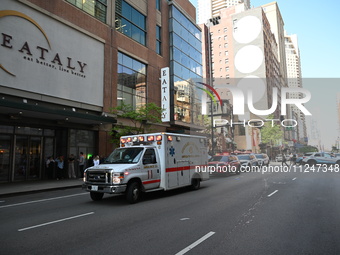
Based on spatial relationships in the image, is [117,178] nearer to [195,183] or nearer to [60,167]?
[195,183]

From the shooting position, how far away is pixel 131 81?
2581 cm

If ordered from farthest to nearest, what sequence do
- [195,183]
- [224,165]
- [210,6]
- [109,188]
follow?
[210,6] < [224,165] < [195,183] < [109,188]

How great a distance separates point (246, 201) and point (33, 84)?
14.7m

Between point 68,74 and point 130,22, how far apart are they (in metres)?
10.8

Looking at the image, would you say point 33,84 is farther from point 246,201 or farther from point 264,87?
point 264,87

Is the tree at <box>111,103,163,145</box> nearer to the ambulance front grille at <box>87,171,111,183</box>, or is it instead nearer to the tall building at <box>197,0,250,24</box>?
the ambulance front grille at <box>87,171,111,183</box>

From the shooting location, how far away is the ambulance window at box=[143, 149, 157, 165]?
10025 mm

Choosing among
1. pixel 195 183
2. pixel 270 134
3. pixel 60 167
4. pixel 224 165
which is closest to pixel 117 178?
pixel 195 183

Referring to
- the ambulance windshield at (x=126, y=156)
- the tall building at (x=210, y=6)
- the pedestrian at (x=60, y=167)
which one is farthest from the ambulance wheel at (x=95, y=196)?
the tall building at (x=210, y=6)

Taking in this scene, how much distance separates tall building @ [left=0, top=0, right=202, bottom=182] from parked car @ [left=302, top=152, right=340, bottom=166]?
1623 centimetres

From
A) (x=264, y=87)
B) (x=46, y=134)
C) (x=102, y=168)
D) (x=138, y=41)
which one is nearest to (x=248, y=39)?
(x=264, y=87)

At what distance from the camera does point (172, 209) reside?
8258mm

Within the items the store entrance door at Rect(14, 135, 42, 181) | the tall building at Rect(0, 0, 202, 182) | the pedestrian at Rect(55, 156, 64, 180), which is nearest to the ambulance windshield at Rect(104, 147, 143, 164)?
the tall building at Rect(0, 0, 202, 182)

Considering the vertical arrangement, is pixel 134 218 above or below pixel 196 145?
below
